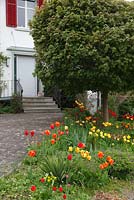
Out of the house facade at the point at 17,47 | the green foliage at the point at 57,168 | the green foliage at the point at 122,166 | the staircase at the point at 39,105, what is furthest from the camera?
the house facade at the point at 17,47

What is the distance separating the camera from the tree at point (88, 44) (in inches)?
306

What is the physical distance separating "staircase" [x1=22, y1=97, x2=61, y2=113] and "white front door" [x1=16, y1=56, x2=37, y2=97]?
128 cm

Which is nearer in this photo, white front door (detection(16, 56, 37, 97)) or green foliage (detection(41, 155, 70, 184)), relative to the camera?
green foliage (detection(41, 155, 70, 184))

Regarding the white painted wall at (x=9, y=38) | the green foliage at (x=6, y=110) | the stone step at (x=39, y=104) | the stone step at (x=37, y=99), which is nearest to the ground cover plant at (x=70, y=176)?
the green foliage at (x=6, y=110)

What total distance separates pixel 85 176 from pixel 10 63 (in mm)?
13569

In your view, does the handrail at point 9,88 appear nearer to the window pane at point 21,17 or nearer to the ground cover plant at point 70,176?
the window pane at point 21,17

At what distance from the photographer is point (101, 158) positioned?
203 inches

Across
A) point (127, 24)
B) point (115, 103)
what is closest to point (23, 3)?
point (115, 103)

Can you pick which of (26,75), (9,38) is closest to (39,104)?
(26,75)

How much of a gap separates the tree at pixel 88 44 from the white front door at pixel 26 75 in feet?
31.8

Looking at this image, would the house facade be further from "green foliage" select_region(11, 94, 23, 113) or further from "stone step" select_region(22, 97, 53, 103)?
"green foliage" select_region(11, 94, 23, 113)

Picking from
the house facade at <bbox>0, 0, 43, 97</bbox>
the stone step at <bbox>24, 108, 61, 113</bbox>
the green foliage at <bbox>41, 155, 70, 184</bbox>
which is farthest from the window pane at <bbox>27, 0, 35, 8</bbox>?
the green foliage at <bbox>41, 155, 70, 184</bbox>

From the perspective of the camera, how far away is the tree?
7777 millimetres

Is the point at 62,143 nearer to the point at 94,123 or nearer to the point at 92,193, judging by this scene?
the point at 92,193
